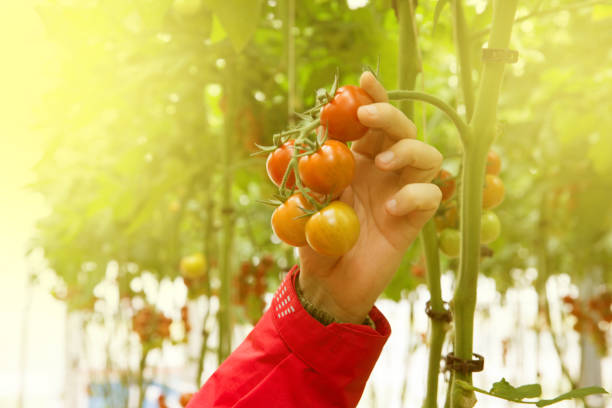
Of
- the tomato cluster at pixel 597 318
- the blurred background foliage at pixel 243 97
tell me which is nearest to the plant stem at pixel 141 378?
the blurred background foliage at pixel 243 97

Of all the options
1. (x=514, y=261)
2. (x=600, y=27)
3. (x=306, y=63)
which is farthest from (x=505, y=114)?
(x=514, y=261)

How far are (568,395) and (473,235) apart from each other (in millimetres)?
139

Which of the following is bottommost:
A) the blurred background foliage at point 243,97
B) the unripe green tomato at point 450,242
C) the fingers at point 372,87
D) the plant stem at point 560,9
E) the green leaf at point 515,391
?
the green leaf at point 515,391

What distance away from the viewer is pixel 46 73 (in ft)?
3.51

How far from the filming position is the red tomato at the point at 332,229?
0.43m

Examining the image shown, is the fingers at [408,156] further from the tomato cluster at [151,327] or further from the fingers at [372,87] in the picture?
the tomato cluster at [151,327]

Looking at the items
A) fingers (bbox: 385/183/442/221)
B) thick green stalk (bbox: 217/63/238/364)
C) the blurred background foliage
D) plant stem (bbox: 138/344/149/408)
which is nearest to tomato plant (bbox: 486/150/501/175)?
the blurred background foliage

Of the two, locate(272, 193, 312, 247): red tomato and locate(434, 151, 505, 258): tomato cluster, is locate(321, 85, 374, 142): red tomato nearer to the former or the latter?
locate(272, 193, 312, 247): red tomato

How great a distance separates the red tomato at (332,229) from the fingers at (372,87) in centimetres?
9

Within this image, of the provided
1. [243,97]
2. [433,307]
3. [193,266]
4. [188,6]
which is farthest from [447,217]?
[193,266]

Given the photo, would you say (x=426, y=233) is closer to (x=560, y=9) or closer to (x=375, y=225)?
(x=375, y=225)

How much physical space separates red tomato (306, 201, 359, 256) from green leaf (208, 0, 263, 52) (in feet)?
0.85

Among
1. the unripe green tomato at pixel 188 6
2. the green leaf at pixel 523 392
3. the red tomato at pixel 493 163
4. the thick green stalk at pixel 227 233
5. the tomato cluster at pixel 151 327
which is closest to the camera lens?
the green leaf at pixel 523 392

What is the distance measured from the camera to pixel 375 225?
1.82 feet
